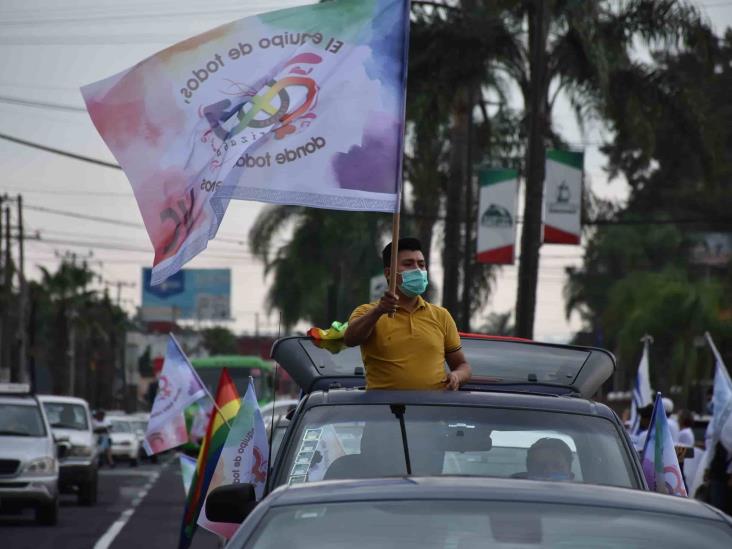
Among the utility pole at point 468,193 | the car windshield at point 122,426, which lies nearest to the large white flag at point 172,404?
the utility pole at point 468,193

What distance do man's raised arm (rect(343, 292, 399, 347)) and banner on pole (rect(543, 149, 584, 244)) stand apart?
21.8 m

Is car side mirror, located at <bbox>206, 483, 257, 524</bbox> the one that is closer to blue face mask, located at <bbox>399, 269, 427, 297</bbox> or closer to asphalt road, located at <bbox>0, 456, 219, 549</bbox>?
blue face mask, located at <bbox>399, 269, 427, 297</bbox>

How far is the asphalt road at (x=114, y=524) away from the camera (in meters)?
19.0

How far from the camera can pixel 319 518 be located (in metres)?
4.89

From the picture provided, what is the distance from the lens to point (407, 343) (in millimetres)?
8383

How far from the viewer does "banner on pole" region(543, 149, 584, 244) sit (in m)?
29.8

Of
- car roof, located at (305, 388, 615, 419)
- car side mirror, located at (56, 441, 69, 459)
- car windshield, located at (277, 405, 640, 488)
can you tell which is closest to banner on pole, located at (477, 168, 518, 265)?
car side mirror, located at (56, 441, 69, 459)

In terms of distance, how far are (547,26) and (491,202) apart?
169 inches

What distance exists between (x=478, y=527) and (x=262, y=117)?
194 inches

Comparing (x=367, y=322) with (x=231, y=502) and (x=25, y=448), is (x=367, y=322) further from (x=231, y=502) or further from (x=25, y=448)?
(x=25, y=448)

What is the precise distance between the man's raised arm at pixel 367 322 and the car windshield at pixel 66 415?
21303 mm

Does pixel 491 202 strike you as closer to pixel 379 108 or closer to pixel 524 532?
pixel 379 108

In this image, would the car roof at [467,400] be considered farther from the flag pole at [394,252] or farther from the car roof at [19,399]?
the car roof at [19,399]

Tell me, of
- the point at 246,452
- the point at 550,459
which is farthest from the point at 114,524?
the point at 550,459
